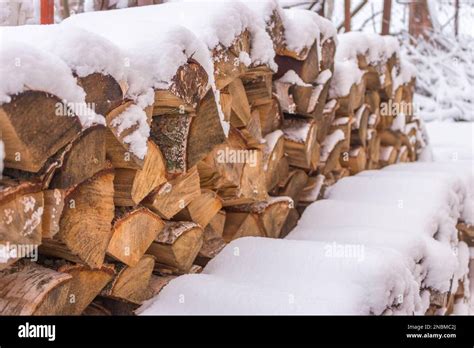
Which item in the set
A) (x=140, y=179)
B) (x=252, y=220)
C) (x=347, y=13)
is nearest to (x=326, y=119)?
(x=252, y=220)

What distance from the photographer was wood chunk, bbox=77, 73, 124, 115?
1.26 m

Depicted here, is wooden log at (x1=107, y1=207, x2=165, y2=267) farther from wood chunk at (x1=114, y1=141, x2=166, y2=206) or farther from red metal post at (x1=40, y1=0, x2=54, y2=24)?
red metal post at (x1=40, y1=0, x2=54, y2=24)

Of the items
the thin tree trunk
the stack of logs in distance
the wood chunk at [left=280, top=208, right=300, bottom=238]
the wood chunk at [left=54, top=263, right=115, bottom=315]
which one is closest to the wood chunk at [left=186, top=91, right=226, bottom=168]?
the stack of logs in distance

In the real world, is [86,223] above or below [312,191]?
above

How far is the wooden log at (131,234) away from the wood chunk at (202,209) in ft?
0.61

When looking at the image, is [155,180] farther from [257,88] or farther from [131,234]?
[257,88]

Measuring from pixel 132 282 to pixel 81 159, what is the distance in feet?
1.62

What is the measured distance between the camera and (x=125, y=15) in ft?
6.14

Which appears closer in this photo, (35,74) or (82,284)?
(35,74)

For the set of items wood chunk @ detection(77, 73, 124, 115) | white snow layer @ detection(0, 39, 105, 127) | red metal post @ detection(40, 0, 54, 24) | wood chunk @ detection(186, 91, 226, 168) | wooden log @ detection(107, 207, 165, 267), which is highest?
red metal post @ detection(40, 0, 54, 24)

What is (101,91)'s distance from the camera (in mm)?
1300

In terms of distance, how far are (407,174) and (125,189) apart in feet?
7.06

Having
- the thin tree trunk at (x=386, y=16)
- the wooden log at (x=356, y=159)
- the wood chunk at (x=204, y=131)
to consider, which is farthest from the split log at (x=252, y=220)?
the thin tree trunk at (x=386, y=16)

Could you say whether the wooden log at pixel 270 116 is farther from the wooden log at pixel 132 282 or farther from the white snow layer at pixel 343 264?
the wooden log at pixel 132 282
